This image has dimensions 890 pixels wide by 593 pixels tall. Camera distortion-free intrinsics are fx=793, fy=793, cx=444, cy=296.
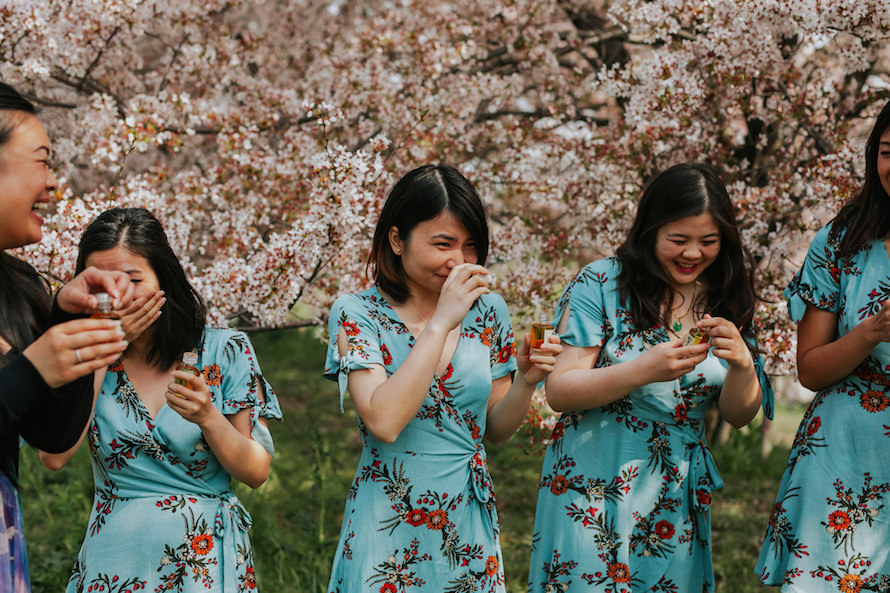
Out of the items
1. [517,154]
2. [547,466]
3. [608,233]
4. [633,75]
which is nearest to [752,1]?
[633,75]

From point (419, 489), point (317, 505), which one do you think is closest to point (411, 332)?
point (419, 489)

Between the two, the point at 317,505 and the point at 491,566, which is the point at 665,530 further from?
the point at 317,505

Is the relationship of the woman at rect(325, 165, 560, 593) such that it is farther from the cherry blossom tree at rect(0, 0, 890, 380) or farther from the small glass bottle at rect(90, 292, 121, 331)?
the cherry blossom tree at rect(0, 0, 890, 380)

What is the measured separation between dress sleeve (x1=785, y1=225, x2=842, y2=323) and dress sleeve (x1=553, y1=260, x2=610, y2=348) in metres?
0.59

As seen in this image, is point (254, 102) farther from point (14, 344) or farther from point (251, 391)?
point (14, 344)

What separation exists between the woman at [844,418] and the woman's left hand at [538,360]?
0.80 m

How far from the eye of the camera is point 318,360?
30.8 feet

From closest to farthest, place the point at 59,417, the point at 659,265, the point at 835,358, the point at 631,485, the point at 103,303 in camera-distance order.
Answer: the point at 103,303, the point at 59,417, the point at 835,358, the point at 631,485, the point at 659,265

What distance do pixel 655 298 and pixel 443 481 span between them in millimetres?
958

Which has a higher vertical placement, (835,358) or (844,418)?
(835,358)

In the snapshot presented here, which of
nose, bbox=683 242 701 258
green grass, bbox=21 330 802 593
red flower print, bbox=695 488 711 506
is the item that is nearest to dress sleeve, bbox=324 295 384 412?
nose, bbox=683 242 701 258

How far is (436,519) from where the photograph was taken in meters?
2.23

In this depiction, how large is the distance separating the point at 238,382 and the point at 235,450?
9.1 inches

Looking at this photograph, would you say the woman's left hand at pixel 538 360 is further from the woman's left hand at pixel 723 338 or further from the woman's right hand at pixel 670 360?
→ the woman's left hand at pixel 723 338
